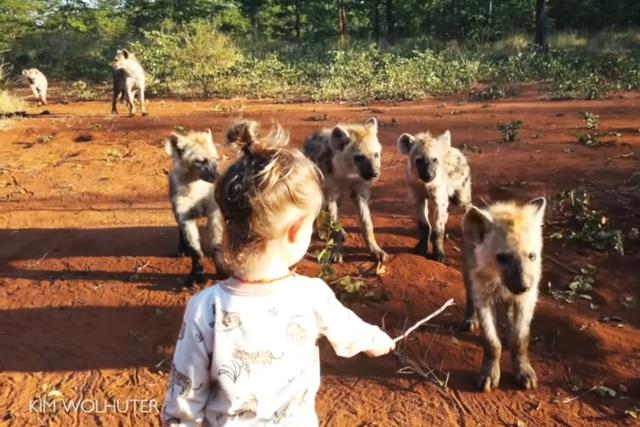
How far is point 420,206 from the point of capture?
228 inches

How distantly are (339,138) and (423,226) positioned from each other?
129cm

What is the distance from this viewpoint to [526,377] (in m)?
3.71

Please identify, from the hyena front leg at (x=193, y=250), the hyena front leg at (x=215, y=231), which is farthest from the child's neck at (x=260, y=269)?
the hyena front leg at (x=193, y=250)

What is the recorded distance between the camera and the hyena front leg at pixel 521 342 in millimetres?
3693

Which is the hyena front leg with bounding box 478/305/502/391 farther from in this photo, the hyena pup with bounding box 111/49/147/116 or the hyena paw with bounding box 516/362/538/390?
the hyena pup with bounding box 111/49/147/116

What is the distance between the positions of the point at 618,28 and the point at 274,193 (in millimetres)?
29750

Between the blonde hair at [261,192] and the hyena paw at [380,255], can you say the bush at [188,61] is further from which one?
the blonde hair at [261,192]

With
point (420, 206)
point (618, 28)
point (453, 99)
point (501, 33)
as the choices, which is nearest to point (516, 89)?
point (453, 99)

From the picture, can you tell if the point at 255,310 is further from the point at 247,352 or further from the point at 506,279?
the point at 506,279

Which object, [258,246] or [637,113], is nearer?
Answer: [258,246]

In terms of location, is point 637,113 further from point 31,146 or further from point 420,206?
point 31,146

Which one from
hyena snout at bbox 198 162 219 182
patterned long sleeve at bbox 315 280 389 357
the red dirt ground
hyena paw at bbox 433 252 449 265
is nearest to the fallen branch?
the red dirt ground

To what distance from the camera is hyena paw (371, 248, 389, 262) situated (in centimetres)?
550

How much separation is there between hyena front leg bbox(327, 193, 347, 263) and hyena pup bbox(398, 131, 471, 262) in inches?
29.4
